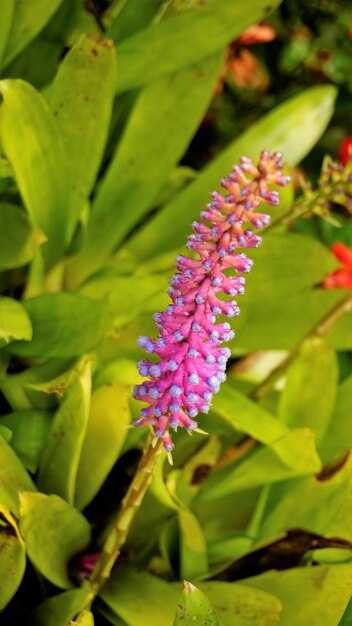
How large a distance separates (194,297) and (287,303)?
1.67 ft

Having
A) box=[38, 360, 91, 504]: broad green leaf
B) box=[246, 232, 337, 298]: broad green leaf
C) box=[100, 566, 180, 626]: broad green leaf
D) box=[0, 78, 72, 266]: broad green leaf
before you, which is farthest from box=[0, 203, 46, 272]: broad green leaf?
box=[100, 566, 180, 626]: broad green leaf

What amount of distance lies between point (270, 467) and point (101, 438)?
0.22 meters

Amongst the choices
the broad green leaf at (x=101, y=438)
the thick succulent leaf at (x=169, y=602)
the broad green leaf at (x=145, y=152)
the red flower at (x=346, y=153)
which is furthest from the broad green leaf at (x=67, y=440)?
the red flower at (x=346, y=153)

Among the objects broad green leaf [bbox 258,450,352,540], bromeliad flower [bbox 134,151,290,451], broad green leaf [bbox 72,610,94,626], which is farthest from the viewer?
broad green leaf [bbox 258,450,352,540]

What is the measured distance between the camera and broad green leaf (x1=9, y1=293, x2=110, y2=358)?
0.87 metres

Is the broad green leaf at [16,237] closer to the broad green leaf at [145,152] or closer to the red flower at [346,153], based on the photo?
the broad green leaf at [145,152]

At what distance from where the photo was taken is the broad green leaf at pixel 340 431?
1050mm

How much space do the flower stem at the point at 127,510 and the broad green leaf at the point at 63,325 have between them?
0.17 m

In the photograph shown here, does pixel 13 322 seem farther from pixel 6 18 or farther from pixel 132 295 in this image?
pixel 6 18

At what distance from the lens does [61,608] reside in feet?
2.65

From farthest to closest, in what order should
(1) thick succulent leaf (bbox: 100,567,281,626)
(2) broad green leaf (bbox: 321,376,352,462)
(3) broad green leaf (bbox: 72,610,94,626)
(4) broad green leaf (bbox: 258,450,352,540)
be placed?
1. (2) broad green leaf (bbox: 321,376,352,462)
2. (4) broad green leaf (bbox: 258,450,352,540)
3. (1) thick succulent leaf (bbox: 100,567,281,626)
4. (3) broad green leaf (bbox: 72,610,94,626)

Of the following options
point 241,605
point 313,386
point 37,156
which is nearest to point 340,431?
point 313,386

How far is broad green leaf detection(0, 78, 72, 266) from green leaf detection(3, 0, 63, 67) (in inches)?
0.6

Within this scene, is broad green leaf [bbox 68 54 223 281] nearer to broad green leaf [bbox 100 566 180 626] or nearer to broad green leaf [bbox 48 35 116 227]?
broad green leaf [bbox 48 35 116 227]
